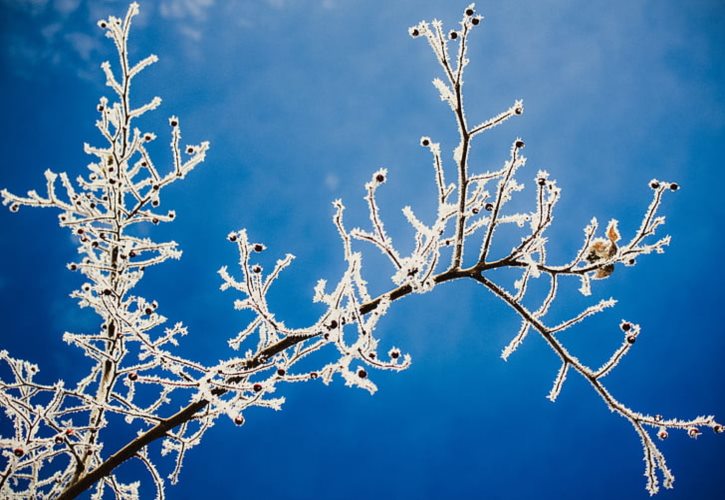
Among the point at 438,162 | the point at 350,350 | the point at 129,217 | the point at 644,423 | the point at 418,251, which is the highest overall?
the point at 129,217

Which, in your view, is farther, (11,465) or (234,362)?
(11,465)

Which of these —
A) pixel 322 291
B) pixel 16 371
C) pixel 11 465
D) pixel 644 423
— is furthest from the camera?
pixel 16 371

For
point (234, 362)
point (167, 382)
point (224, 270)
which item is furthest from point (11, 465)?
point (224, 270)

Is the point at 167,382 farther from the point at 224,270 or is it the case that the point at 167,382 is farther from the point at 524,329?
the point at 524,329

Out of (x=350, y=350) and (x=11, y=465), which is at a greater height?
(x=350, y=350)

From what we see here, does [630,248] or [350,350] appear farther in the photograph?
[630,248]

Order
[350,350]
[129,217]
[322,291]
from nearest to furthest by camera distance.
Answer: [350,350], [322,291], [129,217]

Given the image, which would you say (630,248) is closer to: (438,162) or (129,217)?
(438,162)

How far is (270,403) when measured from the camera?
3.10 meters

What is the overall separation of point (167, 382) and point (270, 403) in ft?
2.52

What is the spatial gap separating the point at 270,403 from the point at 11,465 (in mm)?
2077

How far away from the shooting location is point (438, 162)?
8.80ft

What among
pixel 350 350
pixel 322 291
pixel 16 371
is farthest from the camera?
pixel 16 371

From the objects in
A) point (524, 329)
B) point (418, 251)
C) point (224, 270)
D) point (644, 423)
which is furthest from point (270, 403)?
point (644, 423)
